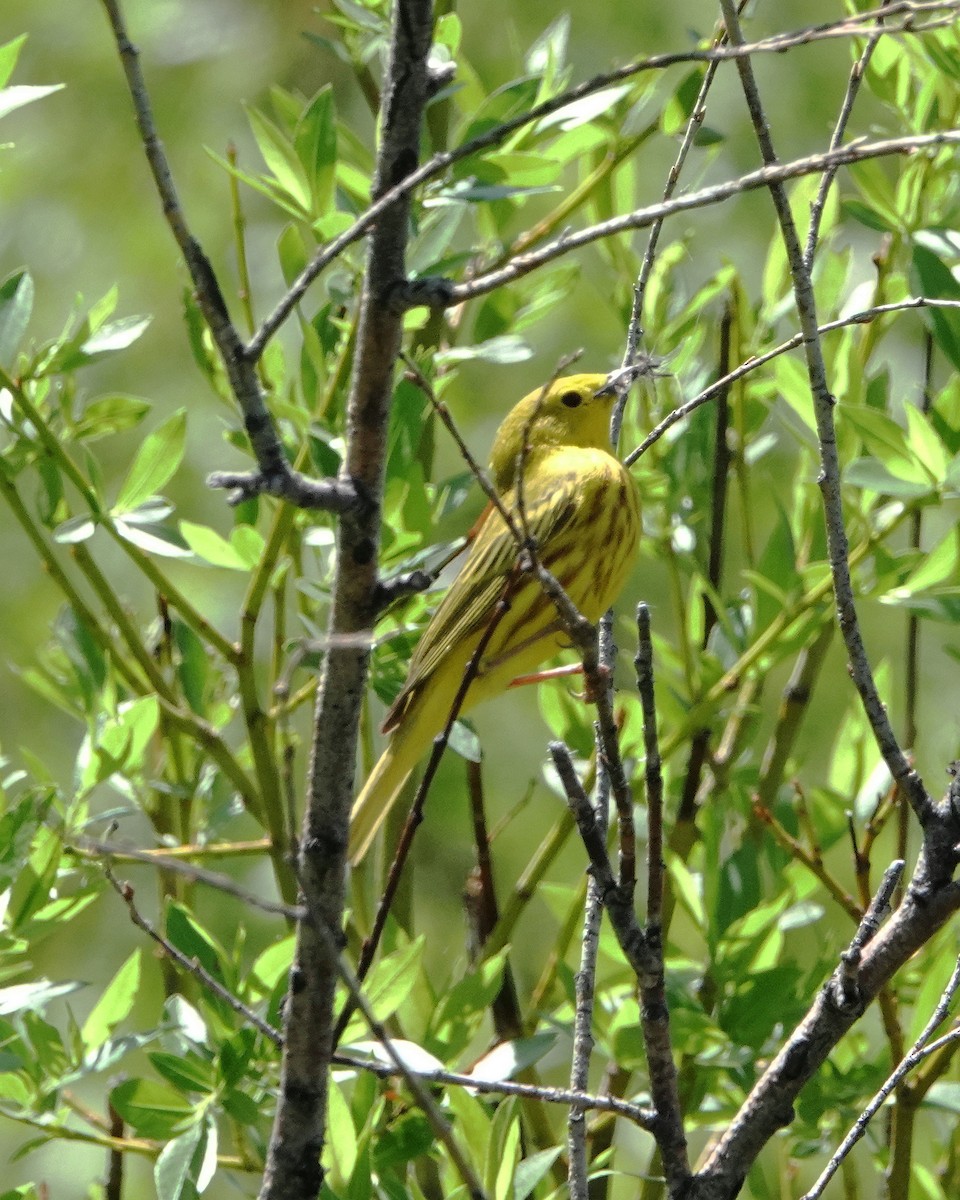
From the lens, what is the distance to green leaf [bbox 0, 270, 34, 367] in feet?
9.02

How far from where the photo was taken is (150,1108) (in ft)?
7.72

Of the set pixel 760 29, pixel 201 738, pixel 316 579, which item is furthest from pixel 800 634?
pixel 760 29

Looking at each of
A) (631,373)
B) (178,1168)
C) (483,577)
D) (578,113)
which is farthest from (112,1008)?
(578,113)

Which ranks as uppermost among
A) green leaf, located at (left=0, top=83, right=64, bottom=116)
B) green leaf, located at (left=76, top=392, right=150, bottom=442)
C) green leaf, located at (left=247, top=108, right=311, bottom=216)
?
green leaf, located at (left=0, top=83, right=64, bottom=116)

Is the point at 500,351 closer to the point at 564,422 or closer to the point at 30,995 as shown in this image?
the point at 564,422

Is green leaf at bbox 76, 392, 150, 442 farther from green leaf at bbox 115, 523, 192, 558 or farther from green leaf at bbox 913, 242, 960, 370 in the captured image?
green leaf at bbox 913, 242, 960, 370

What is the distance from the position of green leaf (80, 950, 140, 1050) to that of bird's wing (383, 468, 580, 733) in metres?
0.67

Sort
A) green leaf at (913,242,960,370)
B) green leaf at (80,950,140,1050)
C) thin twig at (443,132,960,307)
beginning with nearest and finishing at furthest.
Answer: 1. thin twig at (443,132,960,307)
2. green leaf at (80,950,140,1050)
3. green leaf at (913,242,960,370)

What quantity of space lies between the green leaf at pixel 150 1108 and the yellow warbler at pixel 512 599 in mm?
647

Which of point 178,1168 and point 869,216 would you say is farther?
point 869,216

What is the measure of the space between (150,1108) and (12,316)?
Result: 1.33 m

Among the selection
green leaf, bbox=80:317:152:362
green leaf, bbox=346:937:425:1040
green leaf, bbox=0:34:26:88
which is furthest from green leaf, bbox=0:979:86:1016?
green leaf, bbox=0:34:26:88

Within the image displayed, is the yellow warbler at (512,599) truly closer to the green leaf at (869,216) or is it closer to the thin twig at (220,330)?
the green leaf at (869,216)

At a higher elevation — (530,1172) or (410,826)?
Result: (410,826)
